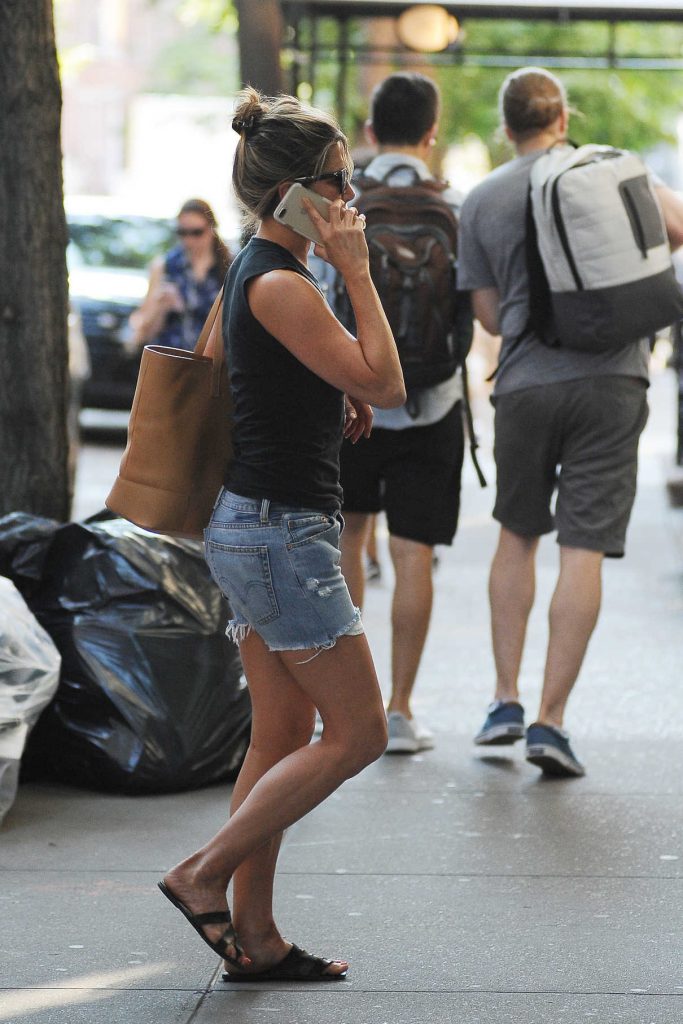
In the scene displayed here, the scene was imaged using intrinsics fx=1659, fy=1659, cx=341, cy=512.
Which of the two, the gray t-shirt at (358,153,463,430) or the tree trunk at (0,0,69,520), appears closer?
the gray t-shirt at (358,153,463,430)

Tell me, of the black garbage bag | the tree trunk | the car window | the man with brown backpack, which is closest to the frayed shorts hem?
the black garbage bag

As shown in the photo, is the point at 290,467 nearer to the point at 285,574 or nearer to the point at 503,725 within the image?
the point at 285,574

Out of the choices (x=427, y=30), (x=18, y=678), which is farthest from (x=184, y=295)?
(x=18, y=678)

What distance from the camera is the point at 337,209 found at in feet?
10.3

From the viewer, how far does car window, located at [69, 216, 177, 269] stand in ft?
51.5

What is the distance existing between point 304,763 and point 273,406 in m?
0.70

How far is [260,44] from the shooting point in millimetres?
10664

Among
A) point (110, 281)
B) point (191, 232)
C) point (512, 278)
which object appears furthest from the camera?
point (110, 281)

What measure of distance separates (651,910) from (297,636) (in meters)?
1.21

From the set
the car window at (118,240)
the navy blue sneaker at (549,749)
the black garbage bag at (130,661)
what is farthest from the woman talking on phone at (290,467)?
the car window at (118,240)

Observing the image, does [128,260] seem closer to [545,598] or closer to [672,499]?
[672,499]

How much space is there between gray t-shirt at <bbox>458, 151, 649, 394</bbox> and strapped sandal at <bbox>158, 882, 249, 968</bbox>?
88.4 inches

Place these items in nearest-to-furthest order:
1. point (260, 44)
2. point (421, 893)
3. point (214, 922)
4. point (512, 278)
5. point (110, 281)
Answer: point (214, 922) → point (421, 893) → point (512, 278) → point (260, 44) → point (110, 281)

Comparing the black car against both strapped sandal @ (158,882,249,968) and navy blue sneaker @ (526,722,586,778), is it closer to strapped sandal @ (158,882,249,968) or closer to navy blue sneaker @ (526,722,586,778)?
navy blue sneaker @ (526,722,586,778)
